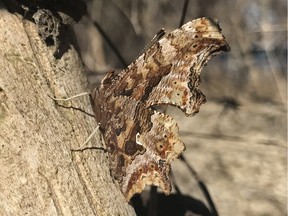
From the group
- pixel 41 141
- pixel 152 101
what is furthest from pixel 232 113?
pixel 41 141

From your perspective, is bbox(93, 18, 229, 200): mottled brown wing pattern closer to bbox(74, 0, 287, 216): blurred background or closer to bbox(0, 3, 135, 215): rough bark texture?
bbox(0, 3, 135, 215): rough bark texture

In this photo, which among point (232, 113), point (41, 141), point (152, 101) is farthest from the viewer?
point (232, 113)

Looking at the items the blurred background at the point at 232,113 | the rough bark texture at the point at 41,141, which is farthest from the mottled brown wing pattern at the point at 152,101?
the blurred background at the point at 232,113

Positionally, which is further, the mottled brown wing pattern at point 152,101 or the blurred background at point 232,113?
the blurred background at point 232,113

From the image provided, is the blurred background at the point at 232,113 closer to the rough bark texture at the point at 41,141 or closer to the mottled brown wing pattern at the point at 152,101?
the mottled brown wing pattern at the point at 152,101

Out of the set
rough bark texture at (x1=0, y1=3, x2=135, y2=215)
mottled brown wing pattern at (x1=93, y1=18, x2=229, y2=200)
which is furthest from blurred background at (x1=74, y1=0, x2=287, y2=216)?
rough bark texture at (x1=0, y1=3, x2=135, y2=215)

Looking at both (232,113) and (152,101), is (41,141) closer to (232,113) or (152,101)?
(152,101)
